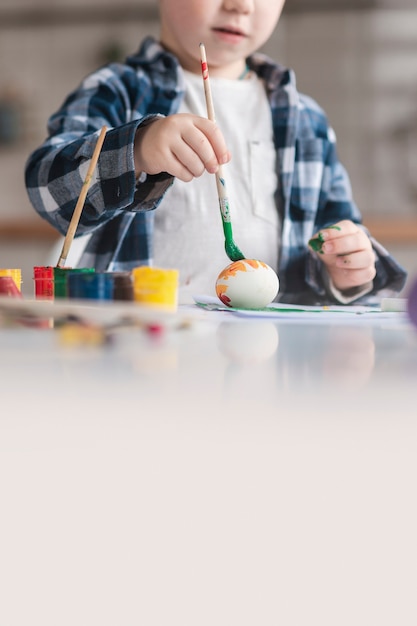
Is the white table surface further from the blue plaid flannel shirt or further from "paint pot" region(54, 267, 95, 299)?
the blue plaid flannel shirt

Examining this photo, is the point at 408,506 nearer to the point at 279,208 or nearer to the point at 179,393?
the point at 179,393

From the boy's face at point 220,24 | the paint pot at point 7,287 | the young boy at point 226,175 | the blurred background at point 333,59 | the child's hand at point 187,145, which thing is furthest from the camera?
the blurred background at point 333,59

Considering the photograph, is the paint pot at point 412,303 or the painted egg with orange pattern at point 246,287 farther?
the painted egg with orange pattern at point 246,287

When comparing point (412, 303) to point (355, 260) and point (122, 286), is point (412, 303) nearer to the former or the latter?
point (122, 286)

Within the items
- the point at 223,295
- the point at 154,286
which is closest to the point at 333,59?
the point at 223,295

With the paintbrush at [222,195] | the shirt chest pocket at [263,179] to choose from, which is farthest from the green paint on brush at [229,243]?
the shirt chest pocket at [263,179]

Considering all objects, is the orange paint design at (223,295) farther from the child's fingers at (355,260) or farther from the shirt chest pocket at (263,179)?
the shirt chest pocket at (263,179)

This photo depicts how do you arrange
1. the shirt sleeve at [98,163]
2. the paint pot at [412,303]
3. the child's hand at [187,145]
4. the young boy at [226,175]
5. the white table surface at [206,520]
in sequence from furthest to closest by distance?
the young boy at [226,175] → the shirt sleeve at [98,163] → the child's hand at [187,145] → the paint pot at [412,303] → the white table surface at [206,520]

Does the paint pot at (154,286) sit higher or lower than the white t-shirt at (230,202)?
lower

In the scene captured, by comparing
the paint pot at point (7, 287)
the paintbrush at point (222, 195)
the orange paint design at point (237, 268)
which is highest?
the paintbrush at point (222, 195)

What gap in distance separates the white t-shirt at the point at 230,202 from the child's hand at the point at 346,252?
0.23m

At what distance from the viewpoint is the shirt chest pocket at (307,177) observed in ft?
3.76

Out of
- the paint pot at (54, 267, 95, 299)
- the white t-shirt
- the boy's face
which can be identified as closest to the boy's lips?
the boy's face

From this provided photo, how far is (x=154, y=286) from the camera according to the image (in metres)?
0.52
